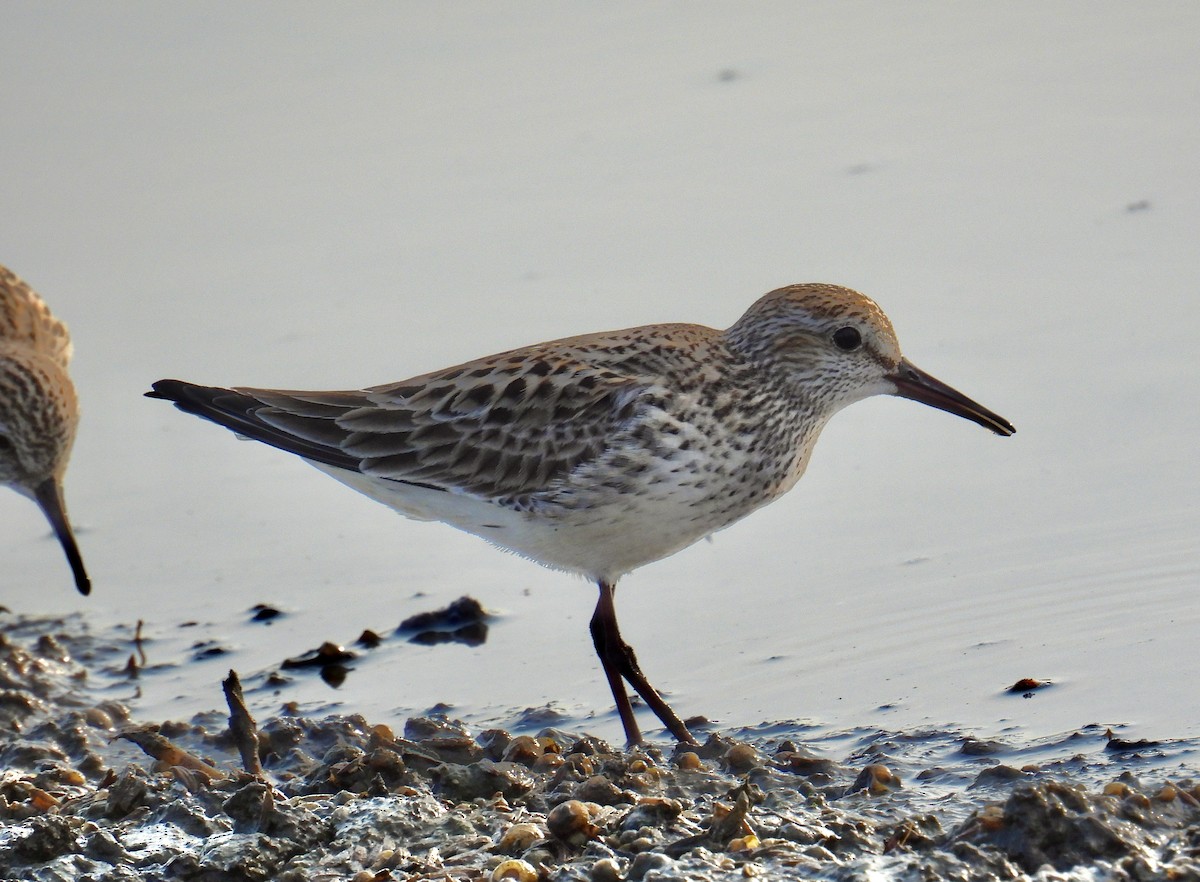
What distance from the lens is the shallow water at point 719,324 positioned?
7645 millimetres

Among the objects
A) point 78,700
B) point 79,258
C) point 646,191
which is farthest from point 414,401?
point 79,258

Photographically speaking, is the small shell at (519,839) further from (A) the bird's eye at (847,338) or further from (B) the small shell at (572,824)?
(A) the bird's eye at (847,338)

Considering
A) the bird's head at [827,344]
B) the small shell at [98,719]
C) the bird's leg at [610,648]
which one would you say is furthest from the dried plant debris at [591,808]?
the bird's head at [827,344]

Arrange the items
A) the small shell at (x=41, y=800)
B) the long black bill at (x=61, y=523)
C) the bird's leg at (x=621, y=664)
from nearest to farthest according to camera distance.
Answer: the small shell at (x=41, y=800) < the bird's leg at (x=621, y=664) < the long black bill at (x=61, y=523)

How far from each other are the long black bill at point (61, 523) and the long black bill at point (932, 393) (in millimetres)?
3841

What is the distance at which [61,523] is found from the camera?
8852mm

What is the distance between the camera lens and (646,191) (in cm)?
1084

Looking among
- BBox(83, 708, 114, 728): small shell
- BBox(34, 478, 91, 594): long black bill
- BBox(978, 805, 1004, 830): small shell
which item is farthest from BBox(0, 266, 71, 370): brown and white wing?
BBox(978, 805, 1004, 830): small shell

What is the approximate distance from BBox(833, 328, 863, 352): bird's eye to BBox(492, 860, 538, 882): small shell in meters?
2.95

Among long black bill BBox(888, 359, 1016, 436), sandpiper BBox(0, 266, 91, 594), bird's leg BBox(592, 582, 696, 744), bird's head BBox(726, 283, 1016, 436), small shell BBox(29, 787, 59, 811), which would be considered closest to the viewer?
small shell BBox(29, 787, 59, 811)

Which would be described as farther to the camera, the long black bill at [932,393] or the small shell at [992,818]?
the long black bill at [932,393]

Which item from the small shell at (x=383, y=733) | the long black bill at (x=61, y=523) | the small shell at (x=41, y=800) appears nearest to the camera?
the small shell at (x=41, y=800)

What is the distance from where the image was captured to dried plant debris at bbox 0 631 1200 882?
516 centimetres

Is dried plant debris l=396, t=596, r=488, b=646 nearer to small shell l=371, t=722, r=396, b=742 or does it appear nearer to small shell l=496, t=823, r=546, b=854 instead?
small shell l=371, t=722, r=396, b=742
